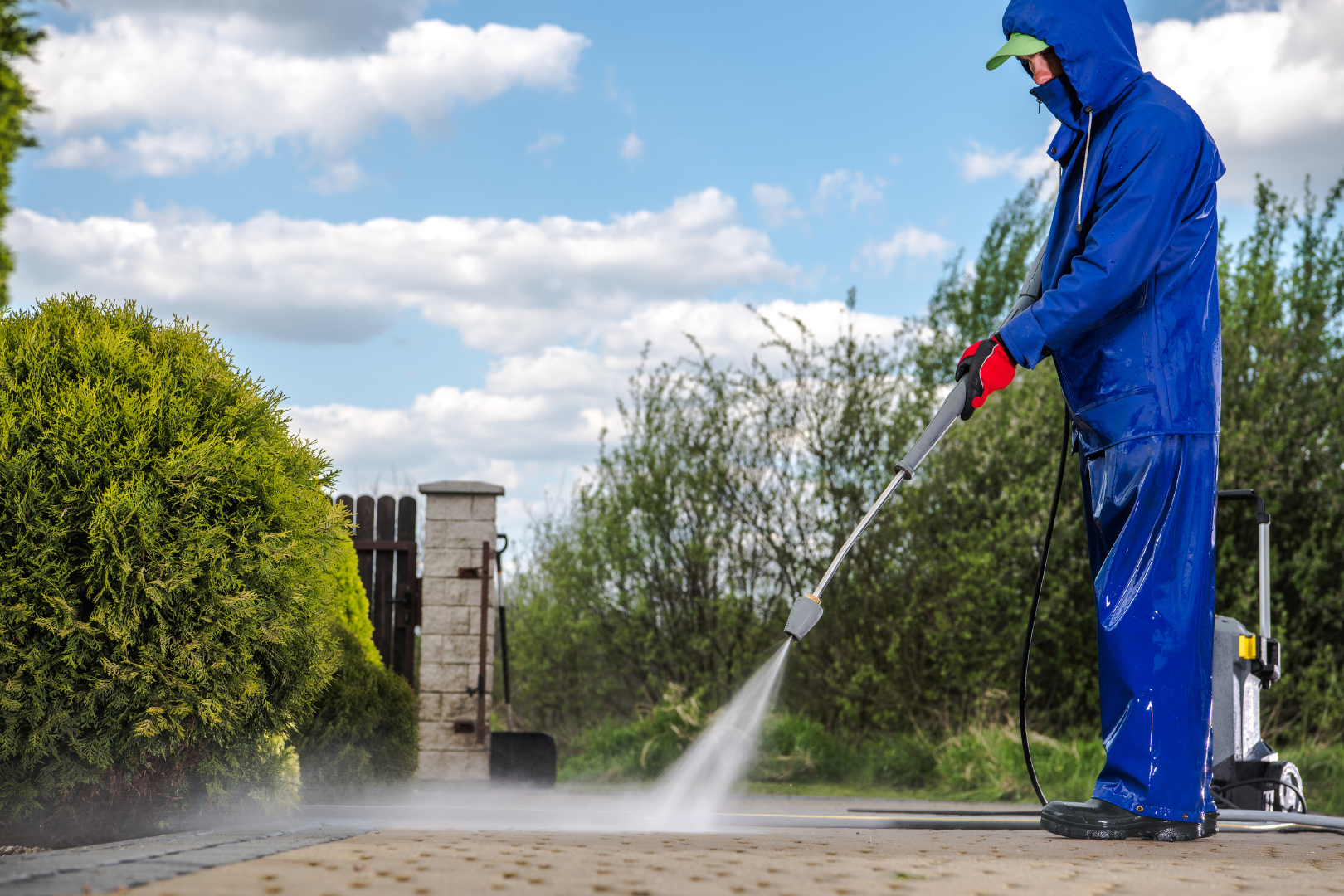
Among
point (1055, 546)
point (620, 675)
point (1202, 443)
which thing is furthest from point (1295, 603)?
point (1202, 443)

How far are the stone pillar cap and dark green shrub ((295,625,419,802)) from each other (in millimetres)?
1852

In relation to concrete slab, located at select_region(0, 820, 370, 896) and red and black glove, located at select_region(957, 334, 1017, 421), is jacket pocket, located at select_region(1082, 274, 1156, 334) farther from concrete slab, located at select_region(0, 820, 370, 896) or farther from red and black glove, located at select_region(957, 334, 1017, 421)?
concrete slab, located at select_region(0, 820, 370, 896)

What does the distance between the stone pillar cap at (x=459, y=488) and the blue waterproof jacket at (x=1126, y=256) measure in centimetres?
553

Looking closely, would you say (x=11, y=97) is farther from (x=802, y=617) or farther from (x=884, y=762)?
(x=884, y=762)

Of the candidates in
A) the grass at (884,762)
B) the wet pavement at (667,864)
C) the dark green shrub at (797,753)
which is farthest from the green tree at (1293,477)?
the wet pavement at (667,864)

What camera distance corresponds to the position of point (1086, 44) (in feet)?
10.9

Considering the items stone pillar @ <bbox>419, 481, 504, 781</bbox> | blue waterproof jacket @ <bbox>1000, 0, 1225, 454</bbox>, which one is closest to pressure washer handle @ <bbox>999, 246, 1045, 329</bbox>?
blue waterproof jacket @ <bbox>1000, 0, 1225, 454</bbox>

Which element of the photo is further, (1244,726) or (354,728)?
(354,728)

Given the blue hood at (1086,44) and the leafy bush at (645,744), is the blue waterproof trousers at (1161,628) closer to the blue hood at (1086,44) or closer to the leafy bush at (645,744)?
the blue hood at (1086,44)

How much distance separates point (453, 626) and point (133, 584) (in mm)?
4617

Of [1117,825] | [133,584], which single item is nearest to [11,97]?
[133,584]

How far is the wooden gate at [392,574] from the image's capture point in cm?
865

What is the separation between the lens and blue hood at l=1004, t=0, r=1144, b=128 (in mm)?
3312

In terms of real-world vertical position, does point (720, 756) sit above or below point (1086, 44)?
below
